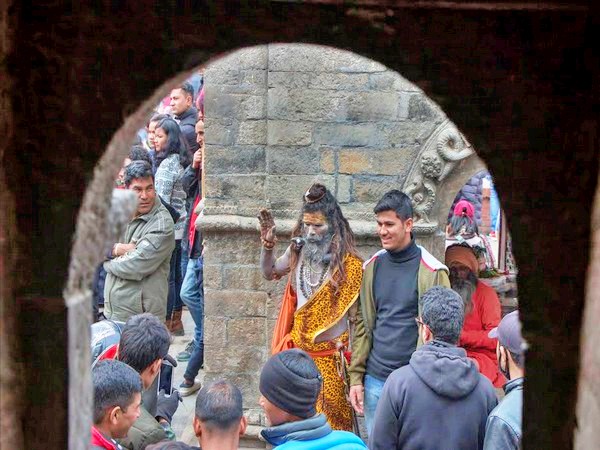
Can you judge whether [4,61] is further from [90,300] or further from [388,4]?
[388,4]

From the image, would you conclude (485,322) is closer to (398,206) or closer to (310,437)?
(398,206)

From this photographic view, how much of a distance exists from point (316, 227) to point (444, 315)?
1437mm

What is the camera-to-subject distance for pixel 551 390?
1831 millimetres

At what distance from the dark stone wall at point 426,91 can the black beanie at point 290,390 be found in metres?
1.63

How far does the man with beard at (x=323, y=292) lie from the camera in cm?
496

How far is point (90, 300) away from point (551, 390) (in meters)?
0.98

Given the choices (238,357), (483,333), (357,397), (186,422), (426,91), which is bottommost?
(186,422)

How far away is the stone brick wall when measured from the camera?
232 inches

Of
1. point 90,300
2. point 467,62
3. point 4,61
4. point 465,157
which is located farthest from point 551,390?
point 465,157

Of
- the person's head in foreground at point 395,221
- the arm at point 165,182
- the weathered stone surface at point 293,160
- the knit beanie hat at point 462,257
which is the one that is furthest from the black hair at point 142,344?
the arm at point 165,182

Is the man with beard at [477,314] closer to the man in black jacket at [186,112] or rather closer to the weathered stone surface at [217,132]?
the weathered stone surface at [217,132]

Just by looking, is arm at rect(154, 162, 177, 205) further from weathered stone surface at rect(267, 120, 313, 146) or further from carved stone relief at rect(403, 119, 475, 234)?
carved stone relief at rect(403, 119, 475, 234)

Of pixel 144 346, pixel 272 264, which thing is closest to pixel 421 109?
pixel 272 264

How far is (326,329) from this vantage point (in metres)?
4.93
